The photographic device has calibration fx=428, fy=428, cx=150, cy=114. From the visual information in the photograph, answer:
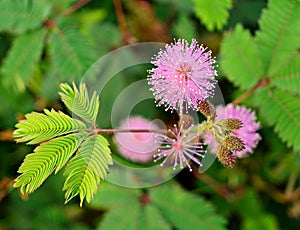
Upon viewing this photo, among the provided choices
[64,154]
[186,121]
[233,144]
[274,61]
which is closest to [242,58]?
[274,61]

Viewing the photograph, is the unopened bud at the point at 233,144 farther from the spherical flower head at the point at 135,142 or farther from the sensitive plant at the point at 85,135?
the spherical flower head at the point at 135,142

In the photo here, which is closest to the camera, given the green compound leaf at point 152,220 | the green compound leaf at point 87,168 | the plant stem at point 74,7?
the green compound leaf at point 87,168

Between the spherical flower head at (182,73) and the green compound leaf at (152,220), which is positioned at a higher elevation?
the spherical flower head at (182,73)

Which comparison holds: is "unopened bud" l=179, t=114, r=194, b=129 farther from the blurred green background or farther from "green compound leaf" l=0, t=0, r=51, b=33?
"green compound leaf" l=0, t=0, r=51, b=33

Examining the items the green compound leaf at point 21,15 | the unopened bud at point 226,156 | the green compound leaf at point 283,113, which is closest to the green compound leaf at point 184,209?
the green compound leaf at point 283,113

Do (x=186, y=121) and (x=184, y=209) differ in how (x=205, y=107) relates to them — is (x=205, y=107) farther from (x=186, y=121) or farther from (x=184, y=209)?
(x=184, y=209)

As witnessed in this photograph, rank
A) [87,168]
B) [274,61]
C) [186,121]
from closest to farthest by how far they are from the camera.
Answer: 1. [87,168]
2. [186,121]
3. [274,61]

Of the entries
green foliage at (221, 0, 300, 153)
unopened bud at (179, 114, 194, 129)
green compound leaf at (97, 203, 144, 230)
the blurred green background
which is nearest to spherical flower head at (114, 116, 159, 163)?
the blurred green background
